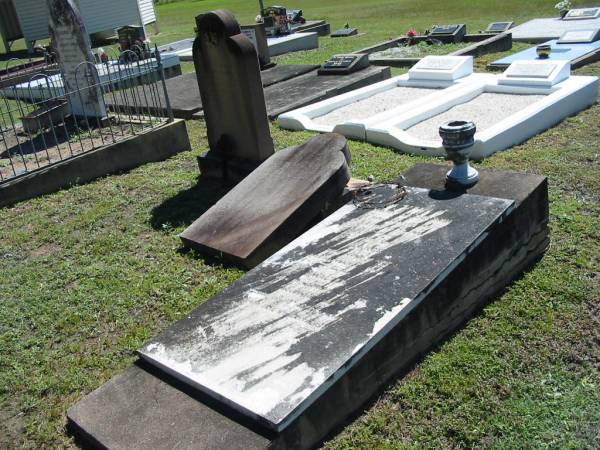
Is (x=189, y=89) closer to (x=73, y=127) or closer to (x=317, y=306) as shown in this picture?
(x=73, y=127)

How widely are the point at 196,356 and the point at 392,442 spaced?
123cm

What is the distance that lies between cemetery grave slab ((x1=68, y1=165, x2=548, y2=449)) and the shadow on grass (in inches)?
81.7

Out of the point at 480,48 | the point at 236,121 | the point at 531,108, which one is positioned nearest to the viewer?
the point at 236,121

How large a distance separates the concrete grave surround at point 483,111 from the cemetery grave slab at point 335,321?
2.58 metres

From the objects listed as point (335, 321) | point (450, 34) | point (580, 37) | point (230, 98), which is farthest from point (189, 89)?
point (335, 321)

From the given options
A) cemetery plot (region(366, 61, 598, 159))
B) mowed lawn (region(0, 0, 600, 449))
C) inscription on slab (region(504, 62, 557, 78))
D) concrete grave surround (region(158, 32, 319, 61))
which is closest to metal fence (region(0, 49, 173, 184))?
mowed lawn (region(0, 0, 600, 449))

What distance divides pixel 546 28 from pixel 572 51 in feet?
12.8

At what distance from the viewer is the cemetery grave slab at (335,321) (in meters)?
3.23

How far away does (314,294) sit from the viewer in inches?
156

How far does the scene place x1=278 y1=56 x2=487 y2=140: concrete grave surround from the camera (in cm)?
903

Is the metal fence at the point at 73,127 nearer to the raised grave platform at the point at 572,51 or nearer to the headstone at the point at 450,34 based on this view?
the raised grave platform at the point at 572,51

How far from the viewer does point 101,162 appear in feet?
26.2

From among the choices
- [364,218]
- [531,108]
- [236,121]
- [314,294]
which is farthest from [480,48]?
[314,294]

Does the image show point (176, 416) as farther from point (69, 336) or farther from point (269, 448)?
point (69, 336)
